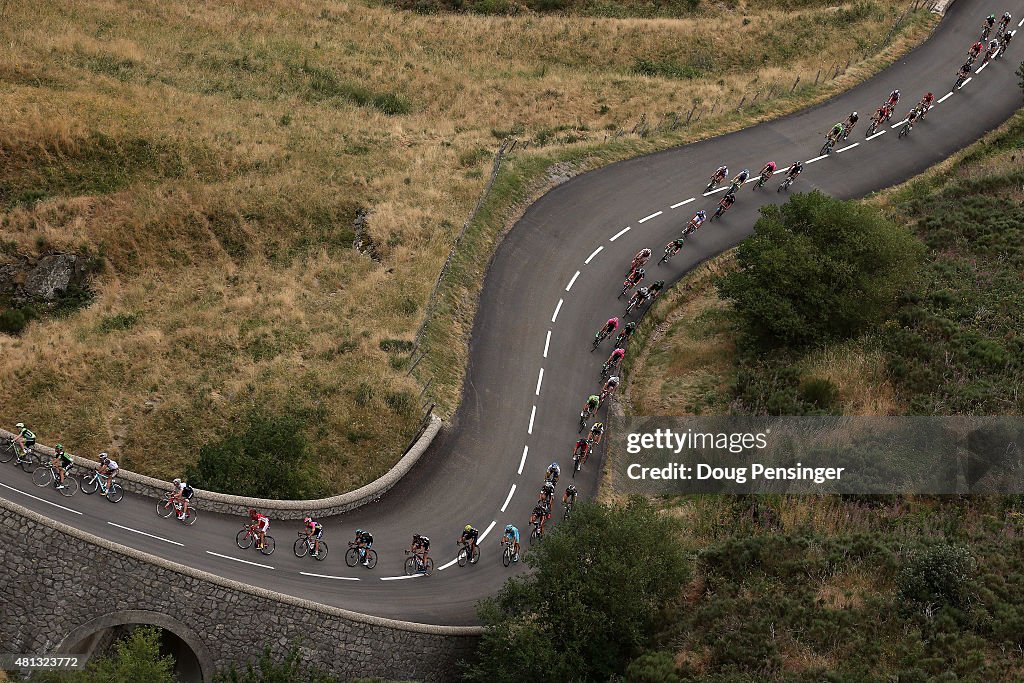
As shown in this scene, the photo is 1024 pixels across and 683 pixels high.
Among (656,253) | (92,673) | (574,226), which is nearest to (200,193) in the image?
(574,226)

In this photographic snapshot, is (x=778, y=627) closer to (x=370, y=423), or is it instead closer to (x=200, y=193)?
(x=370, y=423)

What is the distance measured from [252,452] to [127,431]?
5.53 metres

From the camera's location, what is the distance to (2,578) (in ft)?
111

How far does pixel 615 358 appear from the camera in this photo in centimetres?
4341

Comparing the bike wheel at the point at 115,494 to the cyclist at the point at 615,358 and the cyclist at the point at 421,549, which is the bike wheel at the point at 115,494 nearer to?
the cyclist at the point at 421,549

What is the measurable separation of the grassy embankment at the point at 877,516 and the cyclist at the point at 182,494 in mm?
15945

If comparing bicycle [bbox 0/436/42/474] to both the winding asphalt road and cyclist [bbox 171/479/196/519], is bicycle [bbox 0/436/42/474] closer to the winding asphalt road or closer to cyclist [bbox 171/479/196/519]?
the winding asphalt road

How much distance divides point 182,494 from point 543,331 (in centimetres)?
1707

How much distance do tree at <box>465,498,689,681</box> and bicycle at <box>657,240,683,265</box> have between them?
1745 cm

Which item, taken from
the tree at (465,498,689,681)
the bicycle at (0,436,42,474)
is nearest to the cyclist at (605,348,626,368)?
the tree at (465,498,689,681)

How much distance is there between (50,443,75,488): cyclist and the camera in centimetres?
3572

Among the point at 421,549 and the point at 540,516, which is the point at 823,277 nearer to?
the point at 540,516

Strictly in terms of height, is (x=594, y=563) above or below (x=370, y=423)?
→ below

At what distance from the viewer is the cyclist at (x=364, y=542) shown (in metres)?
34.9
